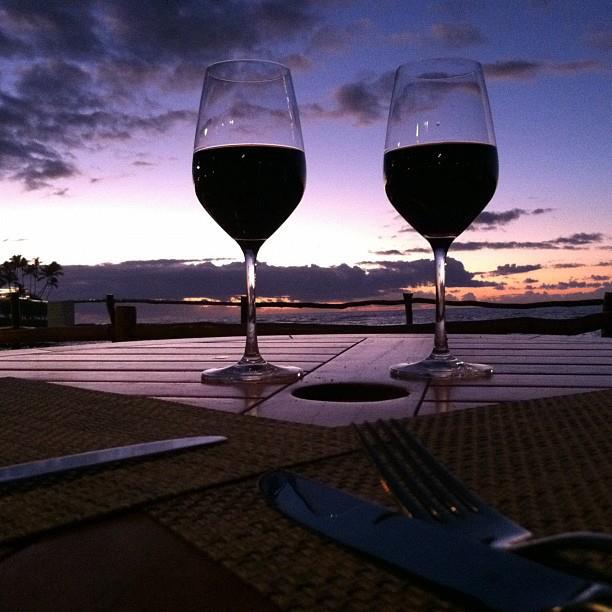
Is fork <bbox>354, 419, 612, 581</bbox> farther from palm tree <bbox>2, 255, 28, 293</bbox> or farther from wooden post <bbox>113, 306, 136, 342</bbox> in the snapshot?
palm tree <bbox>2, 255, 28, 293</bbox>

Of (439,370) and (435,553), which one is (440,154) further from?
(435,553)

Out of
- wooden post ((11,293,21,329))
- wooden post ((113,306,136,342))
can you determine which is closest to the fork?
wooden post ((113,306,136,342))

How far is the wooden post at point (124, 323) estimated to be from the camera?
254 inches

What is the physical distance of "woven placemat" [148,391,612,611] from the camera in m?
0.27

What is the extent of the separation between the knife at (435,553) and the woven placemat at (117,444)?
83 mm

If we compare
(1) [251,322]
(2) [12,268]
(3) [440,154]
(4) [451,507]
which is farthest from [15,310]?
(2) [12,268]

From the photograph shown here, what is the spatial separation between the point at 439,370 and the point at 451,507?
657 millimetres

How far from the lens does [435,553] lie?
28cm

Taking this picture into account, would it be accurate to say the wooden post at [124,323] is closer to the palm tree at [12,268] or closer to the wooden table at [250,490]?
the wooden table at [250,490]

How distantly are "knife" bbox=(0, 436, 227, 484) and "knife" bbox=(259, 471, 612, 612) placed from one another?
13 cm

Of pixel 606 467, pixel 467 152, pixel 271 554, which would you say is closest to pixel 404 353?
pixel 467 152

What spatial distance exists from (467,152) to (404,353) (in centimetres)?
45

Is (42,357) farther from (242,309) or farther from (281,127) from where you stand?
(242,309)

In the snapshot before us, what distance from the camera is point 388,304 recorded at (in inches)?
372
